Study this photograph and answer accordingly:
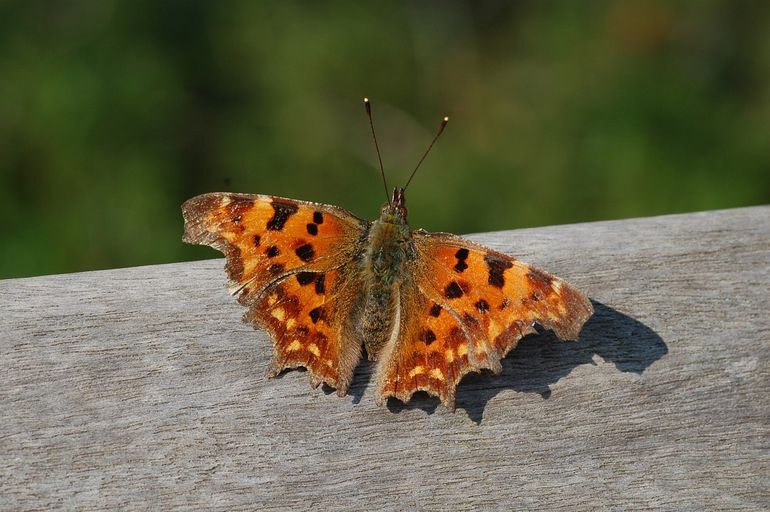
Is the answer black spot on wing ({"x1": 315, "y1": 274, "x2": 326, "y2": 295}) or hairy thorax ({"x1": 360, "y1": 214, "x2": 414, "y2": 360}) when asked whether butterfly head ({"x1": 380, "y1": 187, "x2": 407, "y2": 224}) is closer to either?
hairy thorax ({"x1": 360, "y1": 214, "x2": 414, "y2": 360})

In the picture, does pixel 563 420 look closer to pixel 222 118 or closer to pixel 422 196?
pixel 422 196

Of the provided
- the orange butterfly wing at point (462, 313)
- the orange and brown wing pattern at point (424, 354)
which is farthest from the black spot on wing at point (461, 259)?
the orange and brown wing pattern at point (424, 354)

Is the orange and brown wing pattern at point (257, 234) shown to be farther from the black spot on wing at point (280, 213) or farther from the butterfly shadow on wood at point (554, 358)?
the butterfly shadow on wood at point (554, 358)

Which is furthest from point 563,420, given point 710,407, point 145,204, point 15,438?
point 145,204

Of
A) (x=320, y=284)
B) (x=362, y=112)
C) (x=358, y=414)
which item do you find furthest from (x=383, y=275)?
(x=362, y=112)

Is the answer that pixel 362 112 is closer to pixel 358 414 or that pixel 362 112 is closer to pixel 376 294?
pixel 376 294

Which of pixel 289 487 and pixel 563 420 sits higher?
pixel 563 420

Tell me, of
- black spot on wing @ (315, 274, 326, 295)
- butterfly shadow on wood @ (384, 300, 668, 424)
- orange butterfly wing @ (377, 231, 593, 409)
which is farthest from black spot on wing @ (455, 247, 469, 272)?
black spot on wing @ (315, 274, 326, 295)
